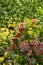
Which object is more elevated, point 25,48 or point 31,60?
point 25,48

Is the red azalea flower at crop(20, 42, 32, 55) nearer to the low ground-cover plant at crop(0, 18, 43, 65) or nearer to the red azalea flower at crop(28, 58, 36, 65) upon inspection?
the low ground-cover plant at crop(0, 18, 43, 65)

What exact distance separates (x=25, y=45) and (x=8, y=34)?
58 cm

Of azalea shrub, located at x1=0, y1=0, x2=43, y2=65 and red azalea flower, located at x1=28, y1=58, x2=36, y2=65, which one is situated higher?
azalea shrub, located at x1=0, y1=0, x2=43, y2=65

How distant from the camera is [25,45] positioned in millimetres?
3469

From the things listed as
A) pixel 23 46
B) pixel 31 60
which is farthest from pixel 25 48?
pixel 31 60

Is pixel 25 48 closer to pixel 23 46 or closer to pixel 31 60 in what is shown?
pixel 23 46

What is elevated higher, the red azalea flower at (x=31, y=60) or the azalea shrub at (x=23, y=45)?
the azalea shrub at (x=23, y=45)

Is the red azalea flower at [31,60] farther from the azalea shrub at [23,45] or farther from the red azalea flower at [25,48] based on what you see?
the red azalea flower at [25,48]

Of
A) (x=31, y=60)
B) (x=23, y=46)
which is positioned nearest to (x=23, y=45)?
(x=23, y=46)

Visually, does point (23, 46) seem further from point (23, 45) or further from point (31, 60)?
point (31, 60)

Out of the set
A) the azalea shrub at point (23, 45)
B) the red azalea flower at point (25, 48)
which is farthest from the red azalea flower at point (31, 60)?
the red azalea flower at point (25, 48)

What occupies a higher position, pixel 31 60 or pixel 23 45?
pixel 23 45

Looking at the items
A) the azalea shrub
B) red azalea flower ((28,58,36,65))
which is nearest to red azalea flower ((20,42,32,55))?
the azalea shrub

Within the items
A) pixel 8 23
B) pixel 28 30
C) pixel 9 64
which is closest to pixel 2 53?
pixel 9 64
